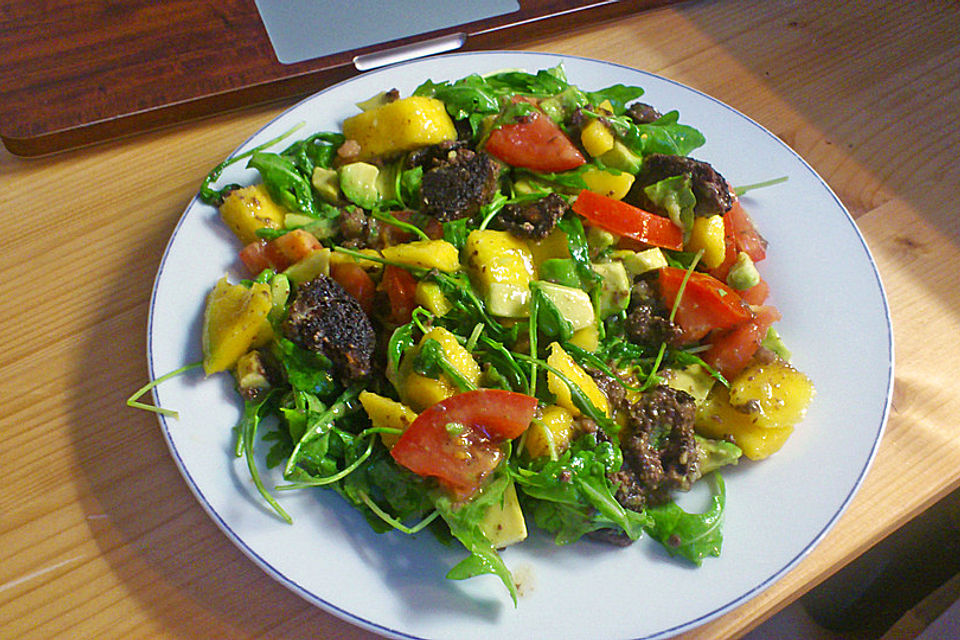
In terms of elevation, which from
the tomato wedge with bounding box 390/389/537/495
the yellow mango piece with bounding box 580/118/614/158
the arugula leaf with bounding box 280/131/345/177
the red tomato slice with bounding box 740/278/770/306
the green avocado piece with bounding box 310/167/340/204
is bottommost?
the red tomato slice with bounding box 740/278/770/306

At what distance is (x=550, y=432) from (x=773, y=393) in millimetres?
503

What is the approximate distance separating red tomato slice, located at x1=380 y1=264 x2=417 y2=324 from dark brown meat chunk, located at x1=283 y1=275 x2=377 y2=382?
9 cm

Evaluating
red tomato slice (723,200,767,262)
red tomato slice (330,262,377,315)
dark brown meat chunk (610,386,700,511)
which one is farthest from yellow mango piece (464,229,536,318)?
red tomato slice (723,200,767,262)

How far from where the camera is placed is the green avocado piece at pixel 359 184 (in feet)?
5.83

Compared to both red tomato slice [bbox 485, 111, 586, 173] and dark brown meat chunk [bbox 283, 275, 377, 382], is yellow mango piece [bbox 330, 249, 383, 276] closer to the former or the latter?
dark brown meat chunk [bbox 283, 275, 377, 382]

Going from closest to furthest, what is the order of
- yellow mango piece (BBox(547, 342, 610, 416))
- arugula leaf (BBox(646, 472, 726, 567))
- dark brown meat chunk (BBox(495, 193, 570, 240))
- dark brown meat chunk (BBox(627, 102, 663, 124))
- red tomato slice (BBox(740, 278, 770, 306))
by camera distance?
arugula leaf (BBox(646, 472, 726, 567)) → yellow mango piece (BBox(547, 342, 610, 416)) → dark brown meat chunk (BBox(495, 193, 570, 240)) → red tomato slice (BBox(740, 278, 770, 306)) → dark brown meat chunk (BBox(627, 102, 663, 124))

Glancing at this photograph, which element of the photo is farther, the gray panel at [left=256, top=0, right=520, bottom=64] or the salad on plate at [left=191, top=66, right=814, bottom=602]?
the gray panel at [left=256, top=0, right=520, bottom=64]

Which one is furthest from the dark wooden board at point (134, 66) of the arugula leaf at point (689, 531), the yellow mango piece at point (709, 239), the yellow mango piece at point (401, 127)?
the arugula leaf at point (689, 531)

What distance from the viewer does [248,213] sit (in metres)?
1.70

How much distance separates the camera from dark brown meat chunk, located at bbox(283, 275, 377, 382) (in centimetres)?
147

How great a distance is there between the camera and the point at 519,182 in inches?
72.6

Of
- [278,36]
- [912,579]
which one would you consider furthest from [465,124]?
[912,579]

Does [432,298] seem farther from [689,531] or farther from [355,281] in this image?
[689,531]

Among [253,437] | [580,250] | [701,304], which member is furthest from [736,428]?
[253,437]
